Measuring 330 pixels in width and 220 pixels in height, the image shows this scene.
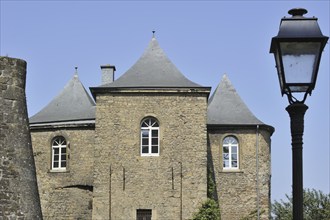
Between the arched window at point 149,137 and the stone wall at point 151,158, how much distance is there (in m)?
0.21

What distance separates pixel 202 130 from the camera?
32969 mm

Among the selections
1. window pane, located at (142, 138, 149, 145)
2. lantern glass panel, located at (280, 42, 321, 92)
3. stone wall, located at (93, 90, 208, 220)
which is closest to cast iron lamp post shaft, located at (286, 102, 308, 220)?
lantern glass panel, located at (280, 42, 321, 92)

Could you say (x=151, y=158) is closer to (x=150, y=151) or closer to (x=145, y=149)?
(x=150, y=151)

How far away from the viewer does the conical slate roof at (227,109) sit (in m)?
35.3

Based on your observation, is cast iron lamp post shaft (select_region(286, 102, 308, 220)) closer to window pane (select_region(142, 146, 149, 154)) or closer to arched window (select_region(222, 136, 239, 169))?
window pane (select_region(142, 146, 149, 154))

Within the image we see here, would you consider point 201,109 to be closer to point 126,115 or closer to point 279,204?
point 126,115

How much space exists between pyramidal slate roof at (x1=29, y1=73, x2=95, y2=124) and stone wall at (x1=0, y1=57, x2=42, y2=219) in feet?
60.7

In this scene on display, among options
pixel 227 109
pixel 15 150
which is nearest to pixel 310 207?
pixel 227 109

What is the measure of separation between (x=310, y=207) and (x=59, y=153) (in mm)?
31865

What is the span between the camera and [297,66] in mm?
7234

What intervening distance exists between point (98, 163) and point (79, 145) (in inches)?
109

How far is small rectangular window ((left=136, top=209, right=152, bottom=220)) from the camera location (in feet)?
107

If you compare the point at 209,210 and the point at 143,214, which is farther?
the point at 143,214

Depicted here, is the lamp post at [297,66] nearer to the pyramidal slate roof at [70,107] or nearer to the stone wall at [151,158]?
the stone wall at [151,158]
